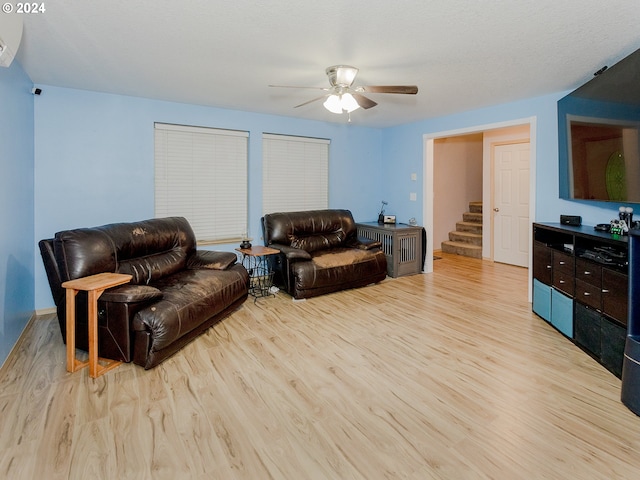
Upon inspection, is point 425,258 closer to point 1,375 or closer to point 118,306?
point 118,306

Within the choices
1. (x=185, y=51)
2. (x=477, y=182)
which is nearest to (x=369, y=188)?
(x=477, y=182)

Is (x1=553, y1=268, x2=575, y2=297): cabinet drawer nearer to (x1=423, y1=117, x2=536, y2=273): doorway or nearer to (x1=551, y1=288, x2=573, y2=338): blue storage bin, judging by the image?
(x1=551, y1=288, x2=573, y2=338): blue storage bin

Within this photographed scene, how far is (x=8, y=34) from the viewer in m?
2.09

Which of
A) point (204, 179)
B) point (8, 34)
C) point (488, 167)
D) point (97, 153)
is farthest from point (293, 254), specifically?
point (488, 167)

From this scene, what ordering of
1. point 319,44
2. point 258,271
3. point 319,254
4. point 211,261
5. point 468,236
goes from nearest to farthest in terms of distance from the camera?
1. point 319,44
2. point 211,261
3. point 319,254
4. point 258,271
5. point 468,236

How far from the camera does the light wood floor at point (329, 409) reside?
1701 mm

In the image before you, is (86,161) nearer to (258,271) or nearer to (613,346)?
(258,271)

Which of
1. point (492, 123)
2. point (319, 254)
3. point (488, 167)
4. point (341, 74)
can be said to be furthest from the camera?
point (488, 167)

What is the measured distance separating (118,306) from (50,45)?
2.08 meters

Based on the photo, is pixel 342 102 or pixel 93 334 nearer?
pixel 93 334

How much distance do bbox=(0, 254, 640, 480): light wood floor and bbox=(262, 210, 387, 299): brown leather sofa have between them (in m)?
0.88

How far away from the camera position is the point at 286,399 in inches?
88.7

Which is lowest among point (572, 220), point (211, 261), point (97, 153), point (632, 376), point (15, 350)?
point (15, 350)

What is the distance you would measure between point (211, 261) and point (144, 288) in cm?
121
